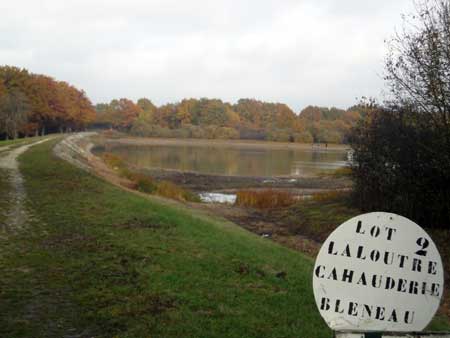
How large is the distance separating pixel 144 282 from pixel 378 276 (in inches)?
163

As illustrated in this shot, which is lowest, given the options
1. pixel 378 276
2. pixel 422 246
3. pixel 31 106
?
pixel 378 276

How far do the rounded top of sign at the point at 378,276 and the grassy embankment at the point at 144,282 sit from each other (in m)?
2.03

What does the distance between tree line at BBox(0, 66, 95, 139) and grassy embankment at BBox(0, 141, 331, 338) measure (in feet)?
155

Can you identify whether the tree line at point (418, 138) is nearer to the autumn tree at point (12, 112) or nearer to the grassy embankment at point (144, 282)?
the grassy embankment at point (144, 282)

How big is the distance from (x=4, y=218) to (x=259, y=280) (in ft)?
22.2

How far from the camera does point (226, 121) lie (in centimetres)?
13462

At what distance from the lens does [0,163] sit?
22.5 metres

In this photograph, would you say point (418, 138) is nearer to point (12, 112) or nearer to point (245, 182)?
point (245, 182)

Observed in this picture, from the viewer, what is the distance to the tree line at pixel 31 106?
176 feet

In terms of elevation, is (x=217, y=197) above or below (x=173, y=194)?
below

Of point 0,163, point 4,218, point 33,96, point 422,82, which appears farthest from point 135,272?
point 33,96

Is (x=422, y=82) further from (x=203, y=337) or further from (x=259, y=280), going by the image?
(x=203, y=337)

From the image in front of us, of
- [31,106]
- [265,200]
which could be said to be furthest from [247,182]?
[31,106]

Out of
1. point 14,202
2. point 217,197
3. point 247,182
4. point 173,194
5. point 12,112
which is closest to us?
point 14,202
